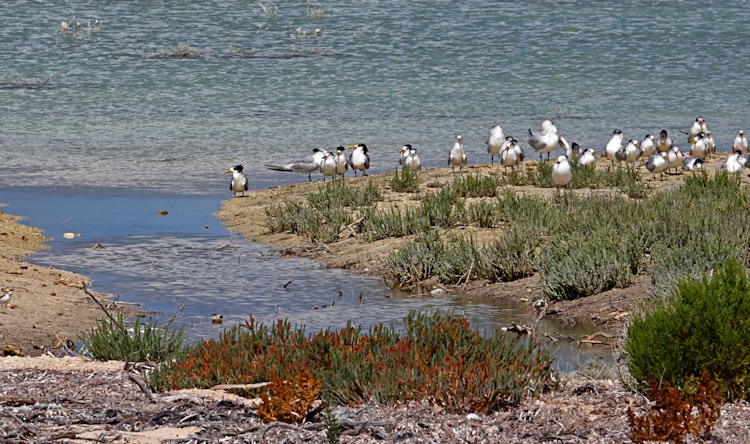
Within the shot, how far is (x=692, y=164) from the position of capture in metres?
19.2

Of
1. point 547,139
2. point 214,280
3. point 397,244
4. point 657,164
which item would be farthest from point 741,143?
point 214,280

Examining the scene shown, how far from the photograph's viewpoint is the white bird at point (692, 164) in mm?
19016

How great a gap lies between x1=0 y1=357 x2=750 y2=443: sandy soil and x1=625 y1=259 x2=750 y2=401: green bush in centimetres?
17

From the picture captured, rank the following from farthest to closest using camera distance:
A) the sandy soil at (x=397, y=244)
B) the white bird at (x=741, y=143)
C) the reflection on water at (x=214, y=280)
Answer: the white bird at (x=741, y=143) < the sandy soil at (x=397, y=244) < the reflection on water at (x=214, y=280)

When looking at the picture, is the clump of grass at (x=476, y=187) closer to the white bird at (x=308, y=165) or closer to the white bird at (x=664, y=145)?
the white bird at (x=308, y=165)

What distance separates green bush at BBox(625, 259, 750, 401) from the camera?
21.4 ft

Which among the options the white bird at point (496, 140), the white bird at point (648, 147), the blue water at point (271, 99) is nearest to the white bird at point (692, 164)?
the white bird at point (648, 147)

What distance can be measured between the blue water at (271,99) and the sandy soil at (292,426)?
3.43m

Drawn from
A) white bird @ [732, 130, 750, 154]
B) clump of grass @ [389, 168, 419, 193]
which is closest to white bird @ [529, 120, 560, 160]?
white bird @ [732, 130, 750, 154]

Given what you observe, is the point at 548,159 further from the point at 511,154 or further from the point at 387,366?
the point at 387,366

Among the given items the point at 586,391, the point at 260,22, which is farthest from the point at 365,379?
the point at 260,22

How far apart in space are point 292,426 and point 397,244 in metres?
7.63

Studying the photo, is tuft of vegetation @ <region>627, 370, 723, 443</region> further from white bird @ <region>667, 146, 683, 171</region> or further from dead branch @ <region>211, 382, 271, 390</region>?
white bird @ <region>667, 146, 683, 171</region>

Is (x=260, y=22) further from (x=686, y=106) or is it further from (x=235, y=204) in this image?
(x=235, y=204)
